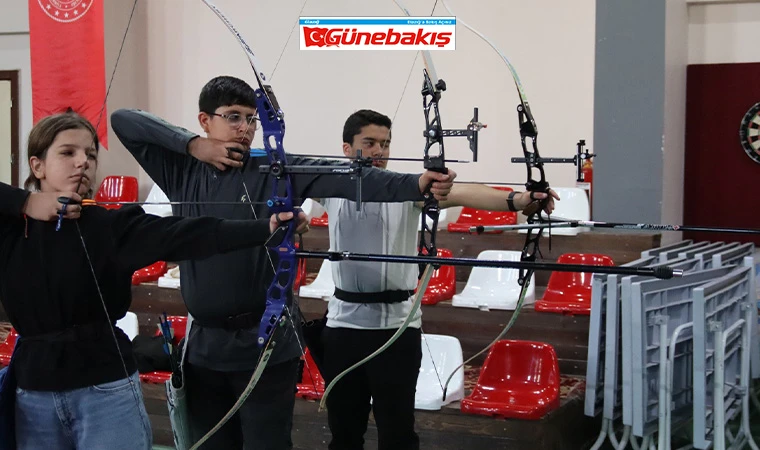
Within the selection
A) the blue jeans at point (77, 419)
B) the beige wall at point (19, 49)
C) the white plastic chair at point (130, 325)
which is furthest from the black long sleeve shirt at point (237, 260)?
the beige wall at point (19, 49)

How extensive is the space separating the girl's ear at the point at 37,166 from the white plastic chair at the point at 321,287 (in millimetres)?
Result: 2349

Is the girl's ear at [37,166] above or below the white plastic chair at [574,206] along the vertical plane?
above

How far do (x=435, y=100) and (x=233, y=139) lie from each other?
1.54ft

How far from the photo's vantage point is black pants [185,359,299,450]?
1.75m

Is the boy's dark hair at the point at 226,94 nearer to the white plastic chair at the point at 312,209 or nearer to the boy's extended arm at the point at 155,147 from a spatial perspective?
→ the boy's extended arm at the point at 155,147

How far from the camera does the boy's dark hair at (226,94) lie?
6.12 feet

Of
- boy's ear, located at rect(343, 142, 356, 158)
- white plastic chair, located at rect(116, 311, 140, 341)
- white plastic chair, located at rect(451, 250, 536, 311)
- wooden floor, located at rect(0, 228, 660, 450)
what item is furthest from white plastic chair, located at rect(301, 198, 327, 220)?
boy's ear, located at rect(343, 142, 356, 158)

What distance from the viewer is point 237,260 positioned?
177 cm

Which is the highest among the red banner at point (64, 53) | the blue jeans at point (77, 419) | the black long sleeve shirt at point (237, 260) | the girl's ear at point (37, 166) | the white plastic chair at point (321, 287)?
the red banner at point (64, 53)

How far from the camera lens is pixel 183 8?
548 centimetres

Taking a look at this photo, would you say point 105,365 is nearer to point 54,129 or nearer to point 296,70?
point 54,129

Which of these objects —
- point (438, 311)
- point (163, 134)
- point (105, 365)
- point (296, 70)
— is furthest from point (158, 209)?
point (105, 365)

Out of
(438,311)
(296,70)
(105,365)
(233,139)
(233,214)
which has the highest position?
(296,70)

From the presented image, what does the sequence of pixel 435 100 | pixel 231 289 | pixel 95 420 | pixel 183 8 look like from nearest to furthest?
1. pixel 95 420
2. pixel 231 289
3. pixel 435 100
4. pixel 183 8
